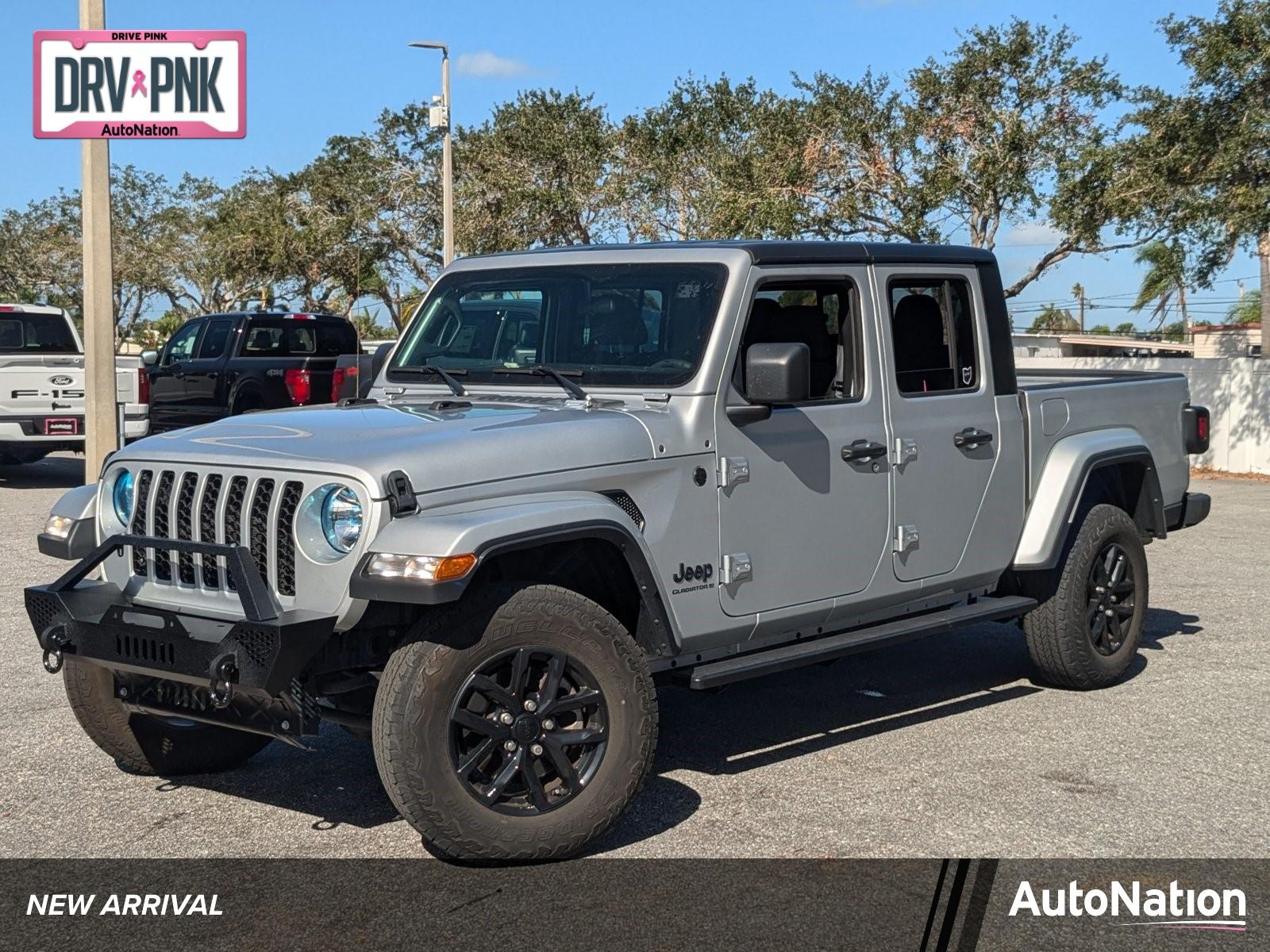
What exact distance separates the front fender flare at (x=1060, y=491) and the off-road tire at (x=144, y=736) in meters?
3.42

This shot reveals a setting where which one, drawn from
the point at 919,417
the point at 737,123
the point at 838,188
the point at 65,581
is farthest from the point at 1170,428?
the point at 737,123

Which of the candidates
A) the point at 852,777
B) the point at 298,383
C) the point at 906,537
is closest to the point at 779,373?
the point at 906,537

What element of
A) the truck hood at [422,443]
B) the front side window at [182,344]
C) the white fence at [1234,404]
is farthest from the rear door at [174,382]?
the truck hood at [422,443]

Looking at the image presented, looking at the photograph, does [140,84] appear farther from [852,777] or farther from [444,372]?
[852,777]

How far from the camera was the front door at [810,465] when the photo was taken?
5.58m

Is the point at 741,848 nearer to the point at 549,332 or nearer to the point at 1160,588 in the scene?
the point at 549,332

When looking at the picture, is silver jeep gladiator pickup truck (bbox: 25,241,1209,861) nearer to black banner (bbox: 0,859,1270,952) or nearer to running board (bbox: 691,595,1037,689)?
running board (bbox: 691,595,1037,689)

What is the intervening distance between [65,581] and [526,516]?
157cm

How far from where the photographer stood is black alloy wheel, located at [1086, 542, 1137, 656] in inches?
287

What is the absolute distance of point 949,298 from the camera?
6820 millimetres

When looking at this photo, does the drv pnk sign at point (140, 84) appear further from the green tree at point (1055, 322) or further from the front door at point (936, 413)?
the green tree at point (1055, 322)

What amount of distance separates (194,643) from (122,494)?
3.32 ft

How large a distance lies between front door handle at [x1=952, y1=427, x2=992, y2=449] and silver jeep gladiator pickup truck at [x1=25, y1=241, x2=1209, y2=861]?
14 mm

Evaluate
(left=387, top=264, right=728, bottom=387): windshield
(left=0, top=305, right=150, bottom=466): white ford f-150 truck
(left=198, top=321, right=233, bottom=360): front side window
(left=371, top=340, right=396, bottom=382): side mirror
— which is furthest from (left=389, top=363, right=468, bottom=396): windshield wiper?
(left=198, top=321, right=233, bottom=360): front side window
